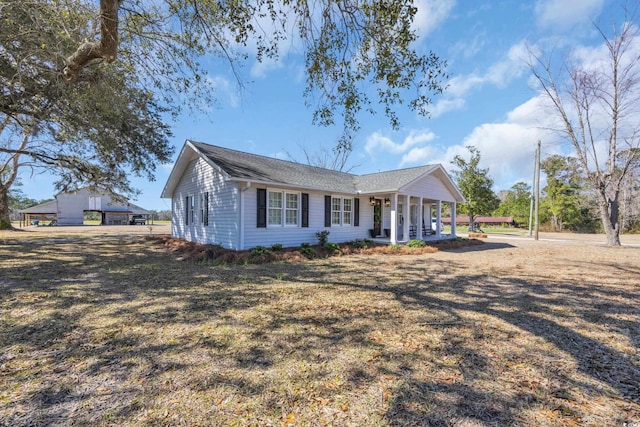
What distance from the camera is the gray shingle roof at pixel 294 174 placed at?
36.8 feet

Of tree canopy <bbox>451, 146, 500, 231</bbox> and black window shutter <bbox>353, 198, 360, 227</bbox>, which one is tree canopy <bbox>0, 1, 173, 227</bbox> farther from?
tree canopy <bbox>451, 146, 500, 231</bbox>

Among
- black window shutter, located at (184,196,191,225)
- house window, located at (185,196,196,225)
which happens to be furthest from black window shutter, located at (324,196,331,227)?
black window shutter, located at (184,196,191,225)

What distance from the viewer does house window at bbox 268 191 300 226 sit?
38.2 feet

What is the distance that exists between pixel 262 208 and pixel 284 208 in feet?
3.50

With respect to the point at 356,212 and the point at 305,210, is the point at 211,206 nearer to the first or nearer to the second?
the point at 305,210

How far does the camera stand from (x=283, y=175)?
492 inches

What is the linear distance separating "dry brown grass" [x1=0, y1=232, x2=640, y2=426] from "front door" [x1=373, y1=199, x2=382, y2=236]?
32.3 ft

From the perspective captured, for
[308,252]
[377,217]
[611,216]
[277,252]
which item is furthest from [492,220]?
[277,252]

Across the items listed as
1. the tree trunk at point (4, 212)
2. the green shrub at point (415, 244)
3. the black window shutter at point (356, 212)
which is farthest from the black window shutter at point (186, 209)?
the tree trunk at point (4, 212)

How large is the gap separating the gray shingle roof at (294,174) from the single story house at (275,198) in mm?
53

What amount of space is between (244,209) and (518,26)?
389 inches

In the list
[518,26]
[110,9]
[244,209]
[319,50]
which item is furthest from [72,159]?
[518,26]

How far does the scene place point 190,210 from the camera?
14.2 metres

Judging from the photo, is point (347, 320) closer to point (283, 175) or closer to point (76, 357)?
point (76, 357)
